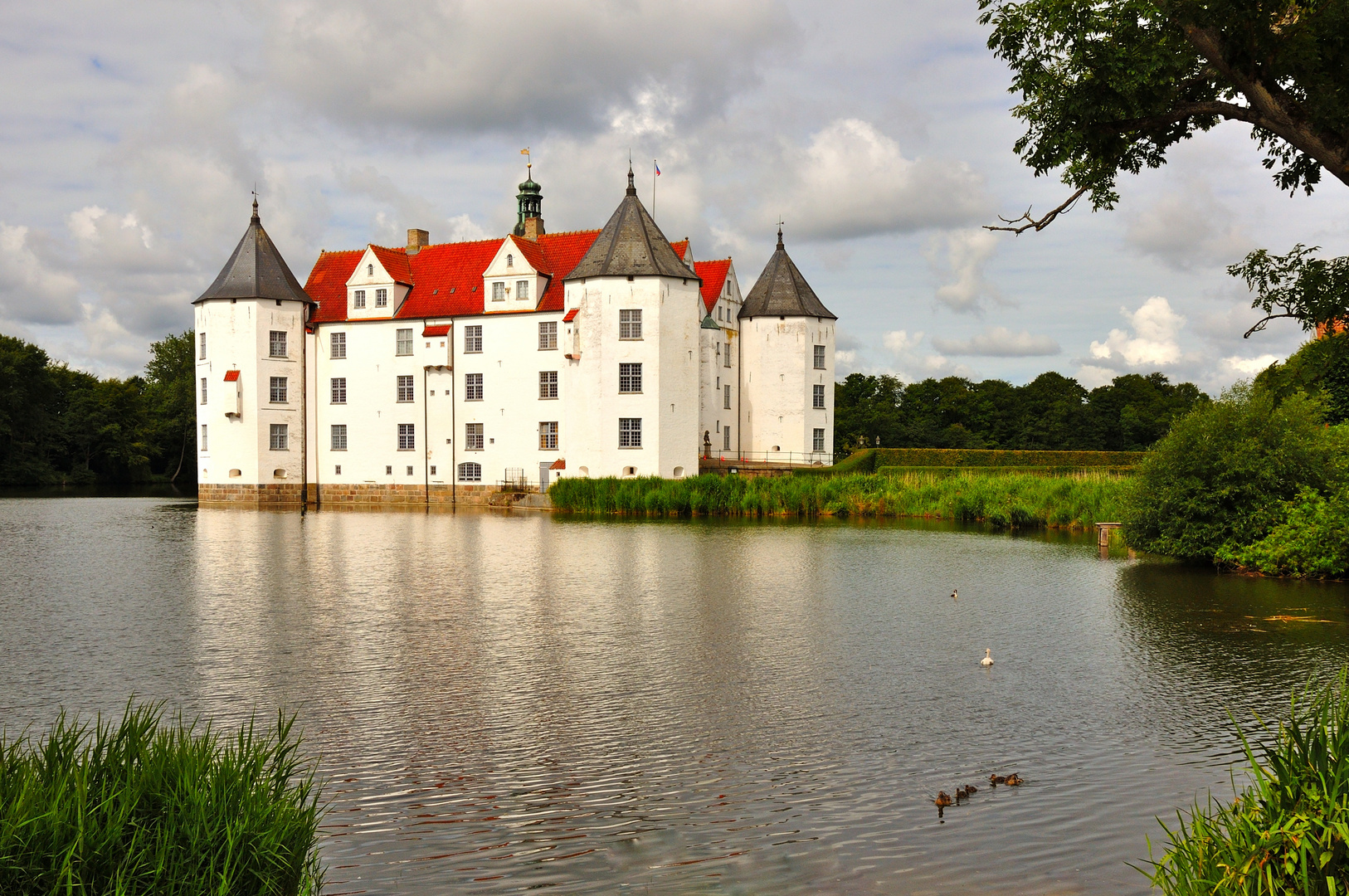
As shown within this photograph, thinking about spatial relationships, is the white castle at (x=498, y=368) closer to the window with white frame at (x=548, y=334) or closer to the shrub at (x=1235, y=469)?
the window with white frame at (x=548, y=334)

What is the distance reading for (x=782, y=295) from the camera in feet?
169

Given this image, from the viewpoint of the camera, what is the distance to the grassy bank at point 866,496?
32219 millimetres

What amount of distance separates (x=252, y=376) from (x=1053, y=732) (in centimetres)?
4712

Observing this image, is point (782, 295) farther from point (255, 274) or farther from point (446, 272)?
point (255, 274)

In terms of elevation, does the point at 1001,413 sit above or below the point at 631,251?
below

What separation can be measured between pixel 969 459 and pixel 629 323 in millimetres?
17185

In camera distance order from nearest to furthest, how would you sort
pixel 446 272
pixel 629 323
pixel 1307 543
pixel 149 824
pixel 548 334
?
pixel 149 824
pixel 1307 543
pixel 629 323
pixel 548 334
pixel 446 272

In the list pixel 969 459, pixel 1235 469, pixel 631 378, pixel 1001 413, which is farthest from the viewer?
pixel 1001 413

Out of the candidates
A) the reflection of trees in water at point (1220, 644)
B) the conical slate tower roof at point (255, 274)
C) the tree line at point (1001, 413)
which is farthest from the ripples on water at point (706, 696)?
the tree line at point (1001, 413)

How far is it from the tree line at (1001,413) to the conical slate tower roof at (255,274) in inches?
1624

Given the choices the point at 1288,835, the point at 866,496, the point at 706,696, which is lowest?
the point at 706,696

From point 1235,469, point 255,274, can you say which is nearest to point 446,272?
point 255,274

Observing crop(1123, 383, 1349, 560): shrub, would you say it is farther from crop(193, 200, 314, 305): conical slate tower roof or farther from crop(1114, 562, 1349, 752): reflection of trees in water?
crop(193, 200, 314, 305): conical slate tower roof

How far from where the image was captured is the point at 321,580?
1828 centimetres
